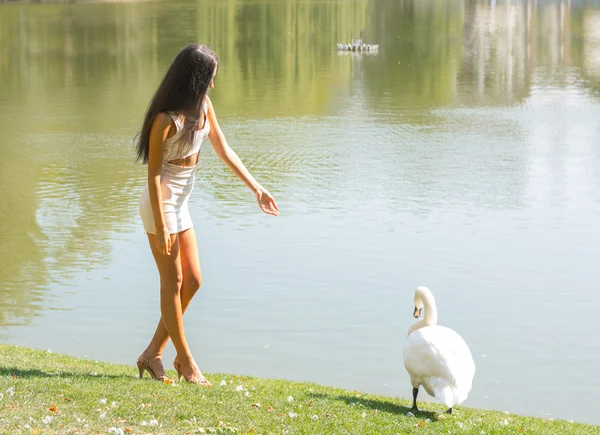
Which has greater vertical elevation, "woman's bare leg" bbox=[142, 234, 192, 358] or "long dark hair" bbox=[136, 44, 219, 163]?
"long dark hair" bbox=[136, 44, 219, 163]

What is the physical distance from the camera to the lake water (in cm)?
1055

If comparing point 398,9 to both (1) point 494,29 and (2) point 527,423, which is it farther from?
(2) point 527,423

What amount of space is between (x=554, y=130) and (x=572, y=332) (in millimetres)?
13999

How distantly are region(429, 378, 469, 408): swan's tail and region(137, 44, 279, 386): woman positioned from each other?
1469 millimetres

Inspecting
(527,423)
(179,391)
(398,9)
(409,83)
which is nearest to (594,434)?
(527,423)

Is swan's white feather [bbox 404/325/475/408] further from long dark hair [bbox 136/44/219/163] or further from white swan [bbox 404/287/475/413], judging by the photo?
long dark hair [bbox 136/44/219/163]

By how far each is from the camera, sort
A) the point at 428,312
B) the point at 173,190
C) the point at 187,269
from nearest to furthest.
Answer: the point at 173,190, the point at 187,269, the point at 428,312

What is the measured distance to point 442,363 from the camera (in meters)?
6.54

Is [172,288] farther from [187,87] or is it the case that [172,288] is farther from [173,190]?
[187,87]

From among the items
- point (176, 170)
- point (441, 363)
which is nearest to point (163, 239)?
point (176, 170)

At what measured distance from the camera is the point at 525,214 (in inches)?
641

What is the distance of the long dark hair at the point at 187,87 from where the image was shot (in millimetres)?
6121

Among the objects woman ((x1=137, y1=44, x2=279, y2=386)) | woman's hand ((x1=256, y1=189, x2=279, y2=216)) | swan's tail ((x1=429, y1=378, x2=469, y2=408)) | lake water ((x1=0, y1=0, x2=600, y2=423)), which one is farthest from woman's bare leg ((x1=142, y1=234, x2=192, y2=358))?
lake water ((x1=0, y1=0, x2=600, y2=423))

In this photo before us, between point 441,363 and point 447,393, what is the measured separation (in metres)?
0.19
